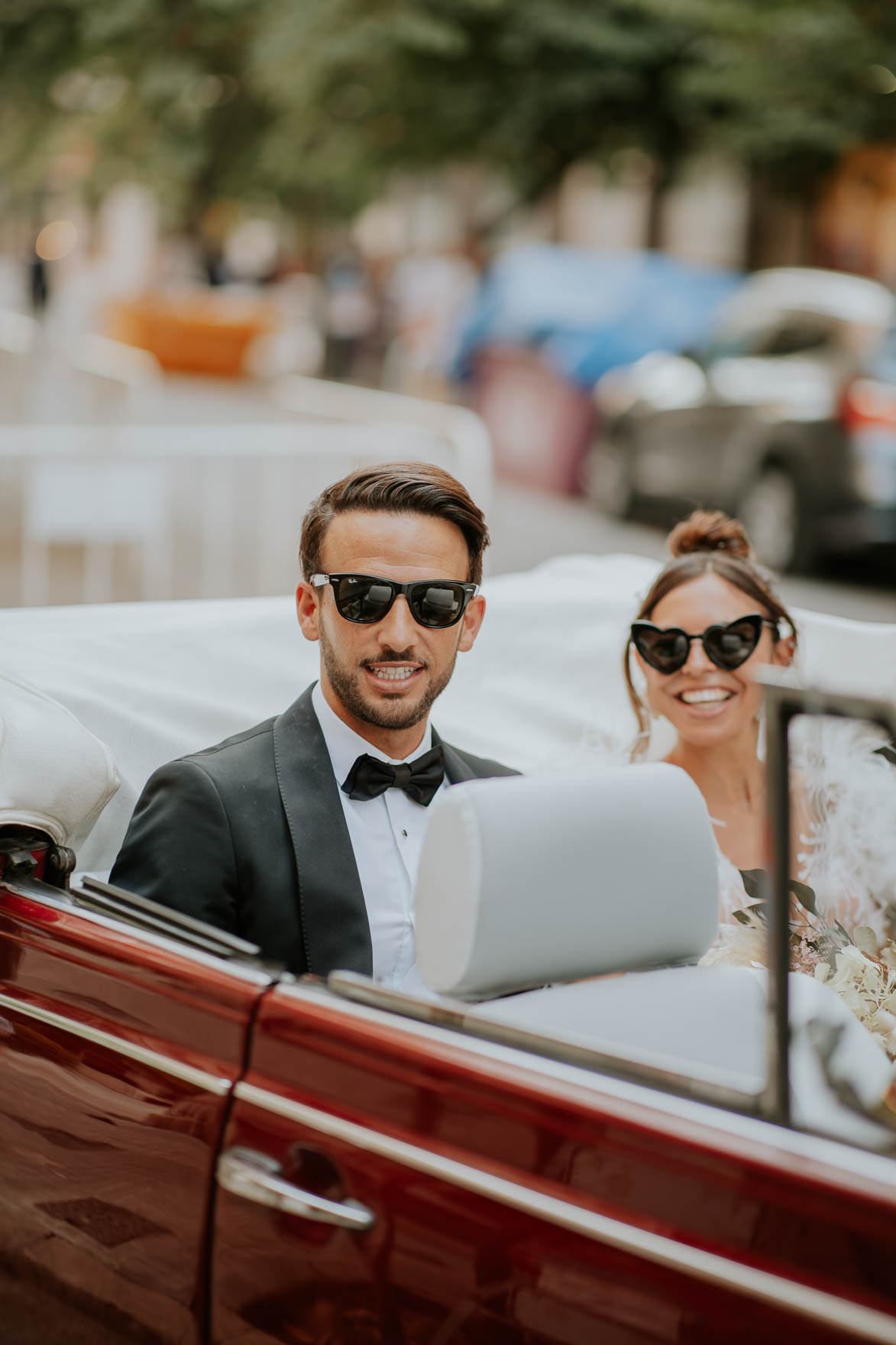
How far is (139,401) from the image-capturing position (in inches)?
391

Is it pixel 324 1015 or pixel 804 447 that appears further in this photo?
pixel 804 447

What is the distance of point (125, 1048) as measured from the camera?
2092 millimetres

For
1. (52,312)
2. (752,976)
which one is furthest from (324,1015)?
(52,312)

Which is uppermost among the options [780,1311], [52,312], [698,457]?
[52,312]

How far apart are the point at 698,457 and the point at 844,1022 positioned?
35.1ft

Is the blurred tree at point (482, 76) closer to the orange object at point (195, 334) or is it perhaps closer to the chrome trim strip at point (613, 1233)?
the orange object at point (195, 334)

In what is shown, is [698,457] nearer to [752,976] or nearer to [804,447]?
[804,447]

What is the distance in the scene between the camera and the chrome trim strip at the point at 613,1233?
5.08 ft

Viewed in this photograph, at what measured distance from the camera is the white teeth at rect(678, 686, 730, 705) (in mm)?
3189

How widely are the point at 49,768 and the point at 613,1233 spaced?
1146mm

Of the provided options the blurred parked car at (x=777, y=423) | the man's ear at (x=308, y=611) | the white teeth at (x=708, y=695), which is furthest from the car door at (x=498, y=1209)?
the blurred parked car at (x=777, y=423)

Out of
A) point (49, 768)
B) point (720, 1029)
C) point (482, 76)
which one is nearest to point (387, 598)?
point (49, 768)

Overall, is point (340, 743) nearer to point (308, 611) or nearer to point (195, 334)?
point (308, 611)

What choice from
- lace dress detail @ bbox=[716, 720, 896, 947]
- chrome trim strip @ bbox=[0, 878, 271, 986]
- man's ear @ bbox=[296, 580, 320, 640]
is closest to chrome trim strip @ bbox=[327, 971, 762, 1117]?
chrome trim strip @ bbox=[0, 878, 271, 986]
